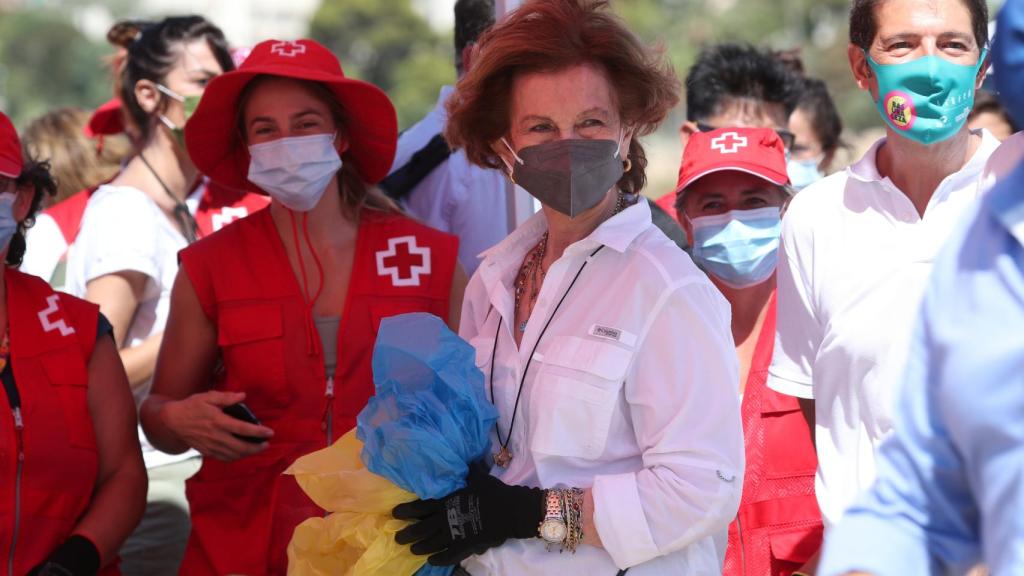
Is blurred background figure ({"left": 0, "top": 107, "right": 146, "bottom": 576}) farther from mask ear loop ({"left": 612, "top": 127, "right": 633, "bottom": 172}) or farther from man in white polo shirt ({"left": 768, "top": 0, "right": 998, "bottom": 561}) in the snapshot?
man in white polo shirt ({"left": 768, "top": 0, "right": 998, "bottom": 561})

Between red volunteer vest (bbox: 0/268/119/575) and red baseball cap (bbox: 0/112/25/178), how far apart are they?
0.29 metres

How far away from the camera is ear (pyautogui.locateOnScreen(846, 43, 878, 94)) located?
3064 millimetres

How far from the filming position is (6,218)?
10.5 feet

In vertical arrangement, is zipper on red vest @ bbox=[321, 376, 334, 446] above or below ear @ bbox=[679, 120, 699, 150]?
below

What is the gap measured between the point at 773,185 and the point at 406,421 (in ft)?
5.51

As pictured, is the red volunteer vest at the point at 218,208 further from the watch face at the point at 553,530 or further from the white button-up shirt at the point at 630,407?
the watch face at the point at 553,530


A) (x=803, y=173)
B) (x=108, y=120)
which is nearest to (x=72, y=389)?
(x=108, y=120)

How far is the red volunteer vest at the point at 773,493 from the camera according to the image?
3203 mm

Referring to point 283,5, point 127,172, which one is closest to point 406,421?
point 127,172

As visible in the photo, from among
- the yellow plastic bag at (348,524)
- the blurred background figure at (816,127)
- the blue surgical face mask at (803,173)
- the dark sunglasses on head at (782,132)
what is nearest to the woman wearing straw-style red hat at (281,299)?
the yellow plastic bag at (348,524)

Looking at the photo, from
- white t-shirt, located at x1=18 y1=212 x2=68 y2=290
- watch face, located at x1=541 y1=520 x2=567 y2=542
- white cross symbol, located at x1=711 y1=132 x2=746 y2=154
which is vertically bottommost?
white t-shirt, located at x1=18 y1=212 x2=68 y2=290

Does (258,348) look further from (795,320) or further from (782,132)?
(782,132)

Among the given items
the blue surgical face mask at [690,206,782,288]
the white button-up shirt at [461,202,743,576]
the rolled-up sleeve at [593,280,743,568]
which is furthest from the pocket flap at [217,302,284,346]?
the rolled-up sleeve at [593,280,743,568]

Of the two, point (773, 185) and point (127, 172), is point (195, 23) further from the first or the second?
point (773, 185)
